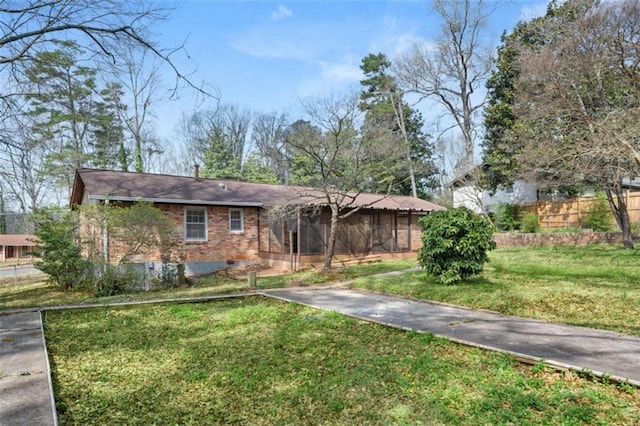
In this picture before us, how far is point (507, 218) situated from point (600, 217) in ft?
16.3

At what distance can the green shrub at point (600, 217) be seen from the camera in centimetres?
1903

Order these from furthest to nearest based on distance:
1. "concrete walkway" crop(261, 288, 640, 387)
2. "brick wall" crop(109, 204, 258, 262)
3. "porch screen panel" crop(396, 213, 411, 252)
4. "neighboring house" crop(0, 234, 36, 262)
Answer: "neighboring house" crop(0, 234, 36, 262) < "porch screen panel" crop(396, 213, 411, 252) < "brick wall" crop(109, 204, 258, 262) < "concrete walkway" crop(261, 288, 640, 387)

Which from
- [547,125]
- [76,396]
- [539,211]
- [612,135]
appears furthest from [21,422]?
[539,211]

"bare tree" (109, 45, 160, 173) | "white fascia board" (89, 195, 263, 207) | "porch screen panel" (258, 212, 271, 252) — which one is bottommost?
"porch screen panel" (258, 212, 271, 252)

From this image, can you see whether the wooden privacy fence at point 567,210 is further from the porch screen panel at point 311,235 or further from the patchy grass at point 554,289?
the porch screen panel at point 311,235

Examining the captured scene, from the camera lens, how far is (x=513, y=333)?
5531mm

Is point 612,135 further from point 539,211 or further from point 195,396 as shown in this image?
point 539,211

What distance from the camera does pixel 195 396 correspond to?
3592mm

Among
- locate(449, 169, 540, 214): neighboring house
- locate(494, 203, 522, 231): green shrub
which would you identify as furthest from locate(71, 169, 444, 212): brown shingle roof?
locate(449, 169, 540, 214): neighboring house

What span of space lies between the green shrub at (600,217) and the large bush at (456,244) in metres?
13.9

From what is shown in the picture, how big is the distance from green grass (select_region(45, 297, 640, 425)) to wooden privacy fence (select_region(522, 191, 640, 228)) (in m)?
19.4

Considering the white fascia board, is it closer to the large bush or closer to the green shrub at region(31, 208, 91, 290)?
the green shrub at region(31, 208, 91, 290)

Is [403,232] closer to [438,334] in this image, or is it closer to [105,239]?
[105,239]

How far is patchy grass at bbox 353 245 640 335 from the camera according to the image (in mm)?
6520
